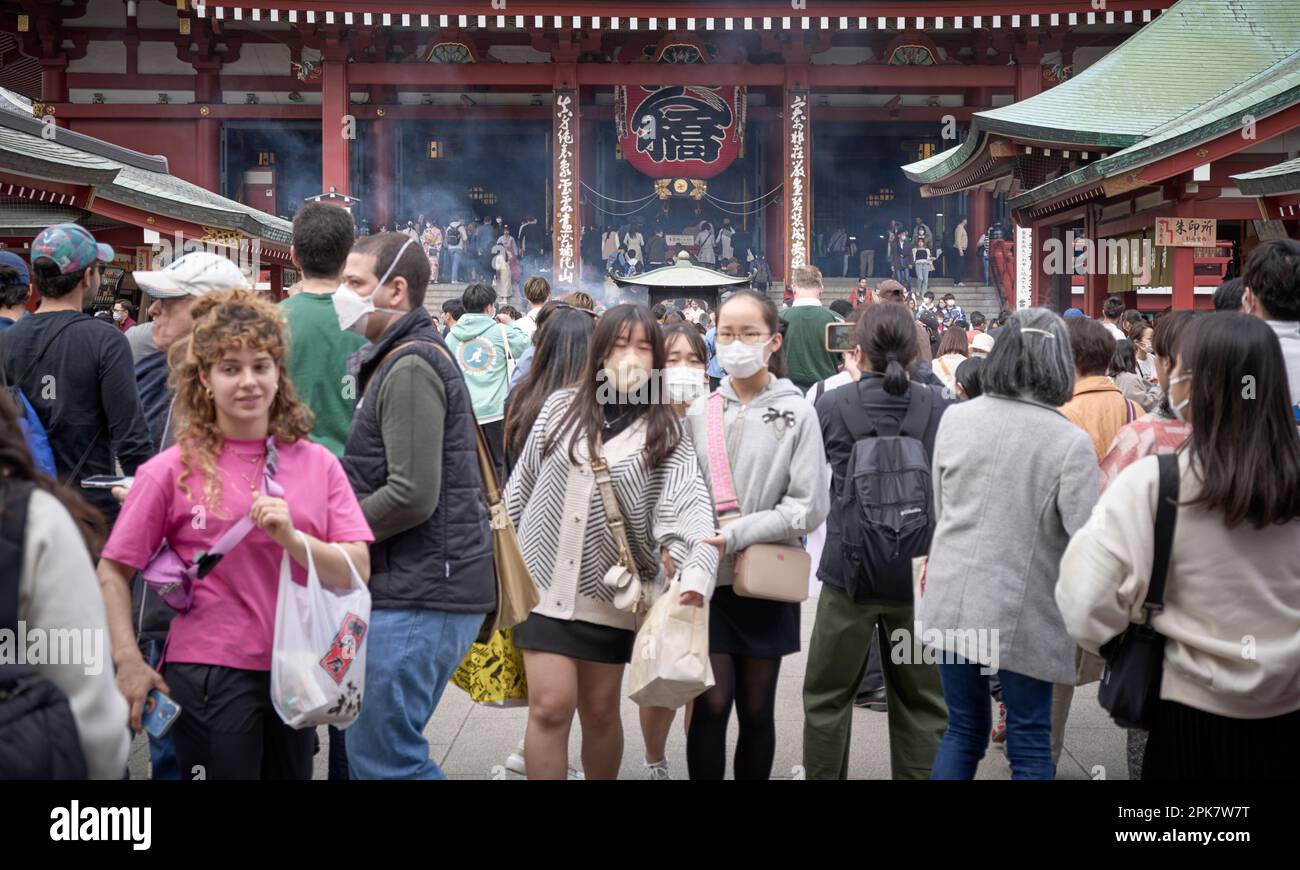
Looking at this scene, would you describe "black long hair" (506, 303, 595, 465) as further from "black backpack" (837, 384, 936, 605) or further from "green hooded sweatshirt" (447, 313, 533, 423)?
"green hooded sweatshirt" (447, 313, 533, 423)

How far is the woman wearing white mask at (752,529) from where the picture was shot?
3516 millimetres

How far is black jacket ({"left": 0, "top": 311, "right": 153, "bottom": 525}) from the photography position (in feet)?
12.8

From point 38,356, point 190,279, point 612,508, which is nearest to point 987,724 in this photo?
point 612,508

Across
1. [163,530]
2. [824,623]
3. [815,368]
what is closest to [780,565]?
[824,623]

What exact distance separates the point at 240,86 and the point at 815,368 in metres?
16.3

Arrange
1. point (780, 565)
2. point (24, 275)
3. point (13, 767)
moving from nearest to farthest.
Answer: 1. point (13, 767)
2. point (780, 565)
3. point (24, 275)

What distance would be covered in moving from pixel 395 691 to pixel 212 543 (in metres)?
0.60

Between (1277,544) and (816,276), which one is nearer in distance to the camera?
(1277,544)

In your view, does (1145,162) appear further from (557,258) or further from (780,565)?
(557,258)

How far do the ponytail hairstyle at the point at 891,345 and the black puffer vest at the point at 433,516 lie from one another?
1.44 meters

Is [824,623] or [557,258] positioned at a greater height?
[557,258]

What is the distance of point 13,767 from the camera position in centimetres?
179
